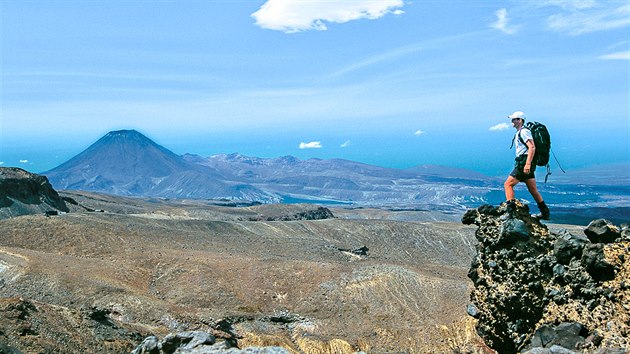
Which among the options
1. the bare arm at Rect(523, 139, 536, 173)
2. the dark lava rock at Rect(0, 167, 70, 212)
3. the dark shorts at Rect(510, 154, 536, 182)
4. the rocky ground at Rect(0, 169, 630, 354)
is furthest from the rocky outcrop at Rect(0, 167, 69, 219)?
the bare arm at Rect(523, 139, 536, 173)

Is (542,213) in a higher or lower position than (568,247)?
higher

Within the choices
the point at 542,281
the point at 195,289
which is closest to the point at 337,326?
the point at 195,289

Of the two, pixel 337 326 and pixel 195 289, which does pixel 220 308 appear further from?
pixel 337 326

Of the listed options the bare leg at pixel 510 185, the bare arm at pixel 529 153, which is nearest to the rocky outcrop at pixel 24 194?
the bare leg at pixel 510 185

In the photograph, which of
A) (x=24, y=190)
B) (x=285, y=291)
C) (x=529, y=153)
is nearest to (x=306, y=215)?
(x=24, y=190)

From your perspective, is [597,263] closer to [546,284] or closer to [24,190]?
[546,284]

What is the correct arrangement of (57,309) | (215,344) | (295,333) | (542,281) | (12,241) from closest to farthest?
1. (215,344)
2. (542,281)
3. (57,309)
4. (295,333)
5. (12,241)

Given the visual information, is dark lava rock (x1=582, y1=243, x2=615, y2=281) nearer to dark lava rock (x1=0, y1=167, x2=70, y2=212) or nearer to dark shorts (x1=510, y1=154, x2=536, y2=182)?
dark shorts (x1=510, y1=154, x2=536, y2=182)
